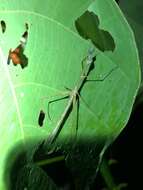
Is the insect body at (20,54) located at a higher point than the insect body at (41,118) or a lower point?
higher

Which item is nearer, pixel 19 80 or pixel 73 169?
pixel 19 80

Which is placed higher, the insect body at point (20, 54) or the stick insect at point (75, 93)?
the insect body at point (20, 54)

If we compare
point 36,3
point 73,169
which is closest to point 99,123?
point 73,169

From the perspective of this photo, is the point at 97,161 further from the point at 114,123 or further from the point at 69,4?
the point at 69,4

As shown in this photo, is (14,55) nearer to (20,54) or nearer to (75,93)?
(20,54)

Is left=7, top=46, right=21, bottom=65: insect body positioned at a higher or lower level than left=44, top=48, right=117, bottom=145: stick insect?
higher

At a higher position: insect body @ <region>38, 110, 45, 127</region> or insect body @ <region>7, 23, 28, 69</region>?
insect body @ <region>7, 23, 28, 69</region>

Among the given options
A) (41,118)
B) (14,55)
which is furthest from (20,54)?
(41,118)

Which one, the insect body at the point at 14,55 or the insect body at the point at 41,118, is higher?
the insect body at the point at 14,55
